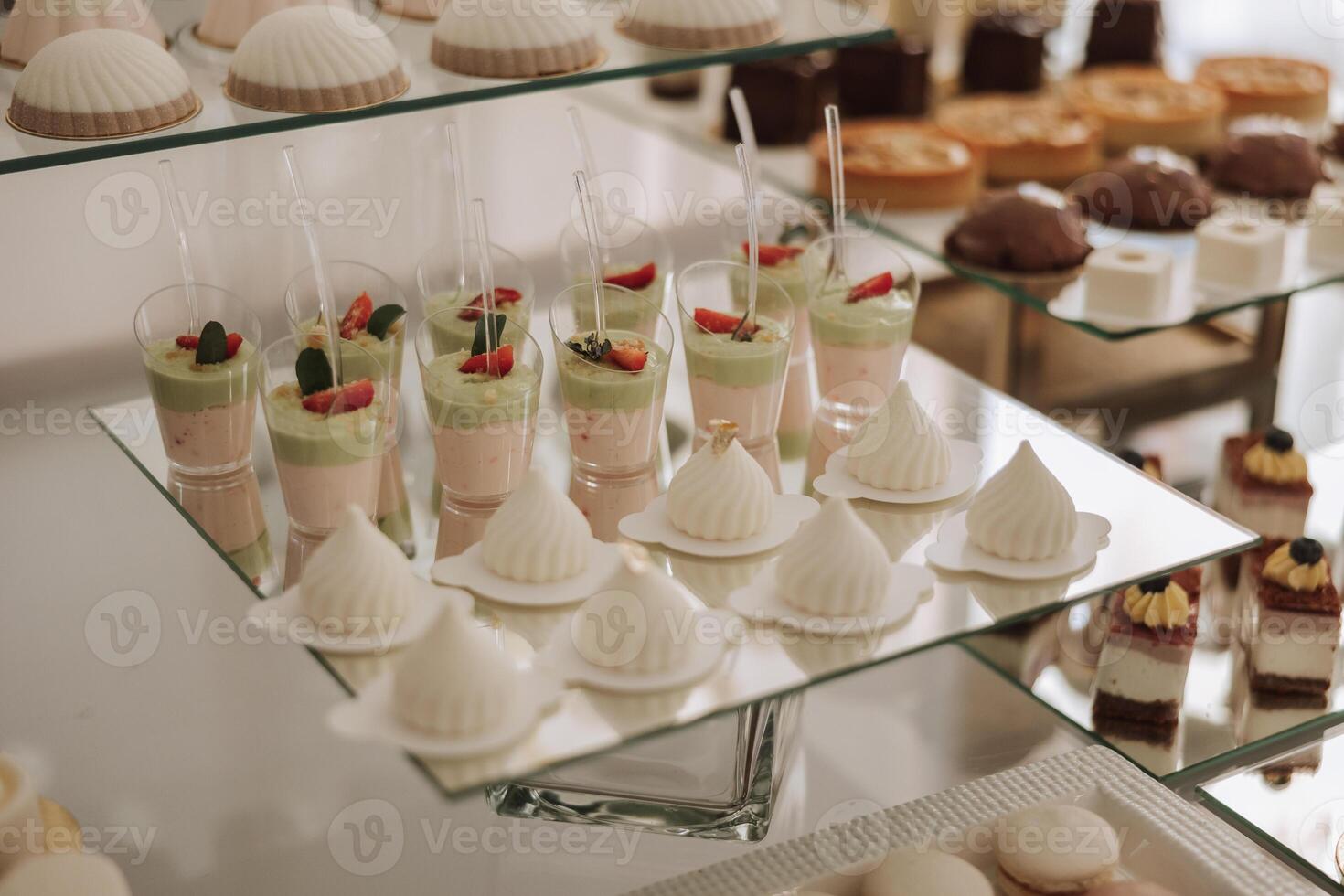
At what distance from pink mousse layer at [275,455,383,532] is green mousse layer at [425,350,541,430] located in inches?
3.2

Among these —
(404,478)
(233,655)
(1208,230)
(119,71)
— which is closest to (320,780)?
(233,655)

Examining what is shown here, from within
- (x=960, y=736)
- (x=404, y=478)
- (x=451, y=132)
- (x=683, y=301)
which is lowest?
(x=960, y=736)

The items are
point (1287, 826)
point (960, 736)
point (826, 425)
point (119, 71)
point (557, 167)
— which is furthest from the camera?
point (557, 167)

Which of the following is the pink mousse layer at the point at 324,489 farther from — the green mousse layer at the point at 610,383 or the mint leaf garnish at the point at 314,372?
the green mousse layer at the point at 610,383

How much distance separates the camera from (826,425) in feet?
5.34

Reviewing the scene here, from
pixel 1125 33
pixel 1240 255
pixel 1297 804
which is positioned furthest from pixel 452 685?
pixel 1125 33

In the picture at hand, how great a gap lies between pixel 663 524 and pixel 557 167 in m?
0.93

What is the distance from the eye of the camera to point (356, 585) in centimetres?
122

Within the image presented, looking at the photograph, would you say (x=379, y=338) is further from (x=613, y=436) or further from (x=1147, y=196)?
(x=1147, y=196)

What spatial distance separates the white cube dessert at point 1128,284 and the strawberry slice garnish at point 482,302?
34.5 inches

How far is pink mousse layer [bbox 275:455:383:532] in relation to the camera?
1408 millimetres

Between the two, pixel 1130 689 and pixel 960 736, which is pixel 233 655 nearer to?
pixel 960 736

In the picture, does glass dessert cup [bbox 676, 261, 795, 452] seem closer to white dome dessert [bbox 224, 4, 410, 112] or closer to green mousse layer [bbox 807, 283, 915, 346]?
green mousse layer [bbox 807, 283, 915, 346]

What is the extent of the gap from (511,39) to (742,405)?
1.41 feet
